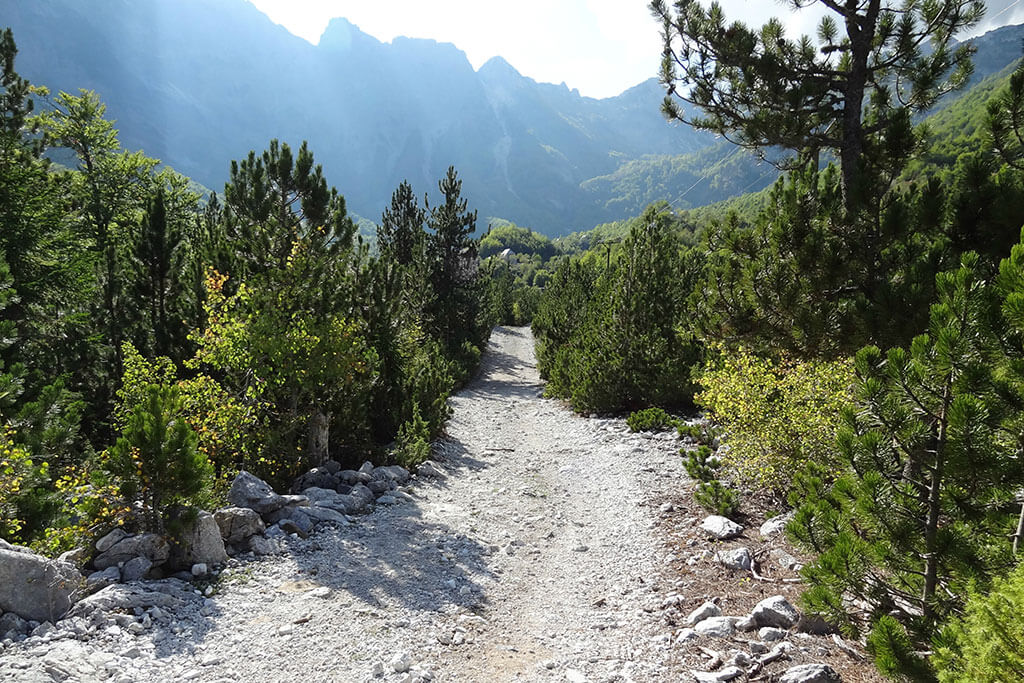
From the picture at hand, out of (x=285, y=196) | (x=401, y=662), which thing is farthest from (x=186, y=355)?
(x=401, y=662)

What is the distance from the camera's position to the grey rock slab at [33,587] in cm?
411

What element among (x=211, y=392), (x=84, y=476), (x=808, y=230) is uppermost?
(x=808, y=230)

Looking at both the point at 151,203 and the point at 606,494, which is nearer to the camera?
the point at 606,494

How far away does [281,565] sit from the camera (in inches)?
234

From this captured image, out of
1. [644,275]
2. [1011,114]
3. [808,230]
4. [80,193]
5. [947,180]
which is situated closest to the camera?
[1011,114]

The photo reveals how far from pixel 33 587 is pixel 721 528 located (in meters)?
7.22

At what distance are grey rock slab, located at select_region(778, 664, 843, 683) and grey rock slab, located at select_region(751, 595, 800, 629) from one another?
0.77 meters

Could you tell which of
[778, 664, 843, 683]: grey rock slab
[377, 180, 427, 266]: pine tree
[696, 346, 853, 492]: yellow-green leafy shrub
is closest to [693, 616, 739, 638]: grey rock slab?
[778, 664, 843, 683]: grey rock slab

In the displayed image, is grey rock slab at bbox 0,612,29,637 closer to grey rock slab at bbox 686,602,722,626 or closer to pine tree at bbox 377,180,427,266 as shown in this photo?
grey rock slab at bbox 686,602,722,626

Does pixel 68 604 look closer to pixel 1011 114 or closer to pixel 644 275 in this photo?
pixel 1011 114

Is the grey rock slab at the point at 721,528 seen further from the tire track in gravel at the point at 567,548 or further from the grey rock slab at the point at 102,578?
the grey rock slab at the point at 102,578

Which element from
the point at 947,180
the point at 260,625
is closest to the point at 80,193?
the point at 260,625

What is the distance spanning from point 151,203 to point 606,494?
10.4 metres

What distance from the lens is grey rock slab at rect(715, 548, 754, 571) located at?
5.83m
